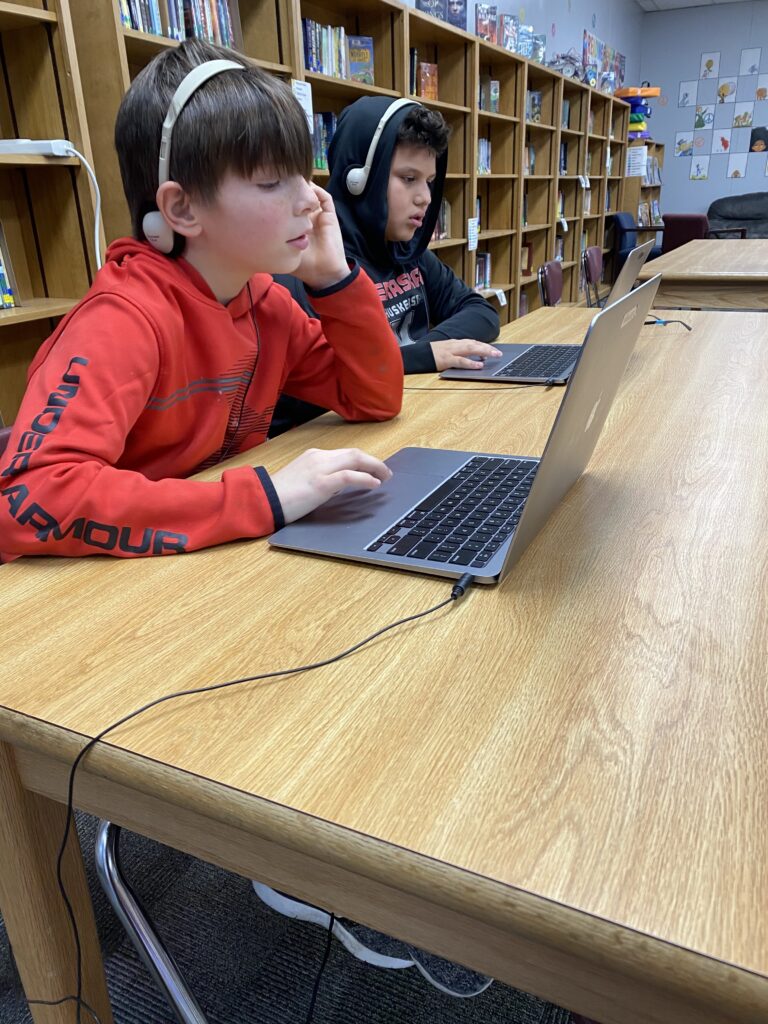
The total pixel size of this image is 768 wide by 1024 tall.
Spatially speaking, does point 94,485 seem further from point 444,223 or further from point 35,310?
point 444,223

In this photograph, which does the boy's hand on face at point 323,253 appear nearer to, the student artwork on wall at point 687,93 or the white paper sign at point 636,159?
the white paper sign at point 636,159

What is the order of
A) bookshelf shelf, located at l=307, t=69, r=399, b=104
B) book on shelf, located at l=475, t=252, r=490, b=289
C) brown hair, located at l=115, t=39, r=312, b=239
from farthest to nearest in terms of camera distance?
book on shelf, located at l=475, t=252, r=490, b=289
bookshelf shelf, located at l=307, t=69, r=399, b=104
brown hair, located at l=115, t=39, r=312, b=239

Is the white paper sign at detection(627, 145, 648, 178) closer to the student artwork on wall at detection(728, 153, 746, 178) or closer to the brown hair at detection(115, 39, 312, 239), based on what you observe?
the student artwork on wall at detection(728, 153, 746, 178)

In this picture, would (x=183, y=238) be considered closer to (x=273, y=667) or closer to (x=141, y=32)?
(x=273, y=667)

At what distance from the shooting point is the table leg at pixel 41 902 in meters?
0.61

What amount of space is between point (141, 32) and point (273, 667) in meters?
2.05

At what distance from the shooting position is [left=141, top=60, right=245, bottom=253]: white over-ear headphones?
0.85 meters

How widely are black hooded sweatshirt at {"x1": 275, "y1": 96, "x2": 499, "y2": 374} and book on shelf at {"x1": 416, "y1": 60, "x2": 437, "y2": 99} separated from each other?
1.98 m

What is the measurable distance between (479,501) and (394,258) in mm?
1224

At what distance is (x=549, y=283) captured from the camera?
300 centimetres

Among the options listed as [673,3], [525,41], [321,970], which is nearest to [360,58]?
[525,41]

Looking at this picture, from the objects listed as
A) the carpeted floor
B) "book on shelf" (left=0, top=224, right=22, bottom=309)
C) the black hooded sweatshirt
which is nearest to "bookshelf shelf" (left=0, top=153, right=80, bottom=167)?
"book on shelf" (left=0, top=224, right=22, bottom=309)

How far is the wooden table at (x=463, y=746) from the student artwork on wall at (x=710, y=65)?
27.6 feet

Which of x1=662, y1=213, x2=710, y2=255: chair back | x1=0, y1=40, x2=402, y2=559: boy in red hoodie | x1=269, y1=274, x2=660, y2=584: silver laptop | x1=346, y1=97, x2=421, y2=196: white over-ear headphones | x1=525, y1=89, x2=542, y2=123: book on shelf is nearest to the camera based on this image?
x1=269, y1=274, x2=660, y2=584: silver laptop
